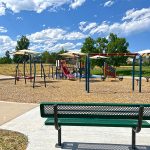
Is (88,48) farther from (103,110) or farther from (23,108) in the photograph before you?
(103,110)

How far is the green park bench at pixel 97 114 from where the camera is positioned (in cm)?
555

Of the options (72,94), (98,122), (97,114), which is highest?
(97,114)

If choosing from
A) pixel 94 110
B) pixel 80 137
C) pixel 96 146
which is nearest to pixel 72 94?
pixel 80 137

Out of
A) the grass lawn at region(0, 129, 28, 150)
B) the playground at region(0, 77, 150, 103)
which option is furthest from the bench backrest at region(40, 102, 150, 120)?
the playground at region(0, 77, 150, 103)

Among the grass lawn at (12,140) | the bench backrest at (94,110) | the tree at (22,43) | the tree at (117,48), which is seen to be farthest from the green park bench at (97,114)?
the tree at (22,43)

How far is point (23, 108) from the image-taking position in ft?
33.5

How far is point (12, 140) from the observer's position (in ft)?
20.6

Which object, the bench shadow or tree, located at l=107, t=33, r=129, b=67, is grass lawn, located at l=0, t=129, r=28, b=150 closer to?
the bench shadow

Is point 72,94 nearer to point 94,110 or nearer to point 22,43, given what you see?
point 94,110

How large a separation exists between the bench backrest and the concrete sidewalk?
55 centimetres

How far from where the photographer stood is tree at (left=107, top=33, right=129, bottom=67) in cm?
4569

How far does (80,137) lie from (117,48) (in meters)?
41.3

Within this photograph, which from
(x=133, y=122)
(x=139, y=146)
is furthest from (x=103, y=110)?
(x=139, y=146)

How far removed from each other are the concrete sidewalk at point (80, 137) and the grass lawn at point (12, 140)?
0.41 feet
